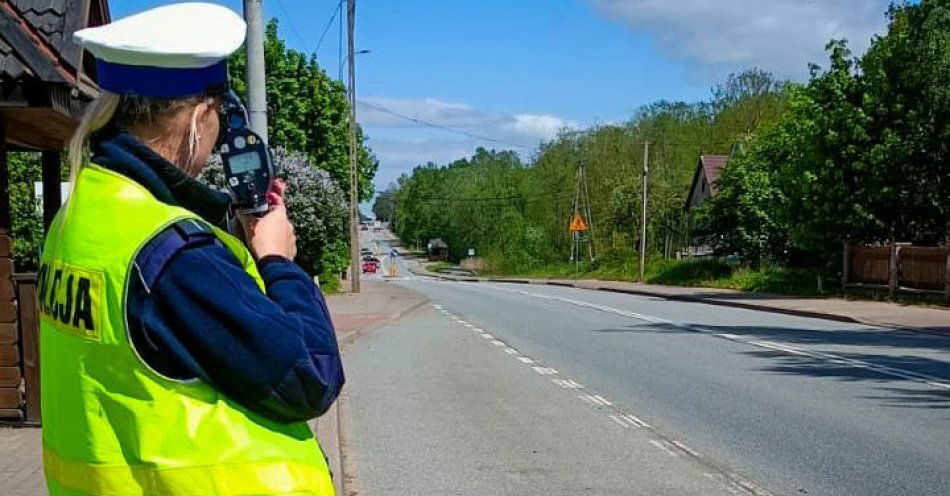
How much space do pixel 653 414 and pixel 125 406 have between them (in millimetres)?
8123

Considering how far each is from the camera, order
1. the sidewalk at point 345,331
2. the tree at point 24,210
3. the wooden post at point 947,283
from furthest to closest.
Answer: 1. the wooden post at point 947,283
2. the tree at point 24,210
3. the sidewalk at point 345,331

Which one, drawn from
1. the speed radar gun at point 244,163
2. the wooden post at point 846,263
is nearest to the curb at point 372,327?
the speed radar gun at point 244,163

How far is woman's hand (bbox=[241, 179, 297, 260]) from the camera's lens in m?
1.92

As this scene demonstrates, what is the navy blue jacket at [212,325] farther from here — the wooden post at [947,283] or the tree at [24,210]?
the wooden post at [947,283]

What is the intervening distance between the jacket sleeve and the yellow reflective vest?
0.08 ft

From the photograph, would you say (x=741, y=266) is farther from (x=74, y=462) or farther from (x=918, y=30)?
(x=74, y=462)

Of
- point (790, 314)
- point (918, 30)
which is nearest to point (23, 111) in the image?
point (790, 314)

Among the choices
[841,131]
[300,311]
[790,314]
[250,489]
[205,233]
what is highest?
[841,131]

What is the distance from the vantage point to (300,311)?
1.79 meters

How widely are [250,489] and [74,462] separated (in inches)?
12.8

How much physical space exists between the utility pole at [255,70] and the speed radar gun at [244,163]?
15.5ft

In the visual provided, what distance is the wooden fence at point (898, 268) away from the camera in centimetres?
2578

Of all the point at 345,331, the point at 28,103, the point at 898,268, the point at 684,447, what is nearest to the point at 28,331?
the point at 28,103

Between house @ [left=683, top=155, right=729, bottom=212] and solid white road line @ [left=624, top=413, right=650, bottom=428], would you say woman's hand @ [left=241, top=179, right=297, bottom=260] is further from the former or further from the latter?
house @ [left=683, top=155, right=729, bottom=212]
